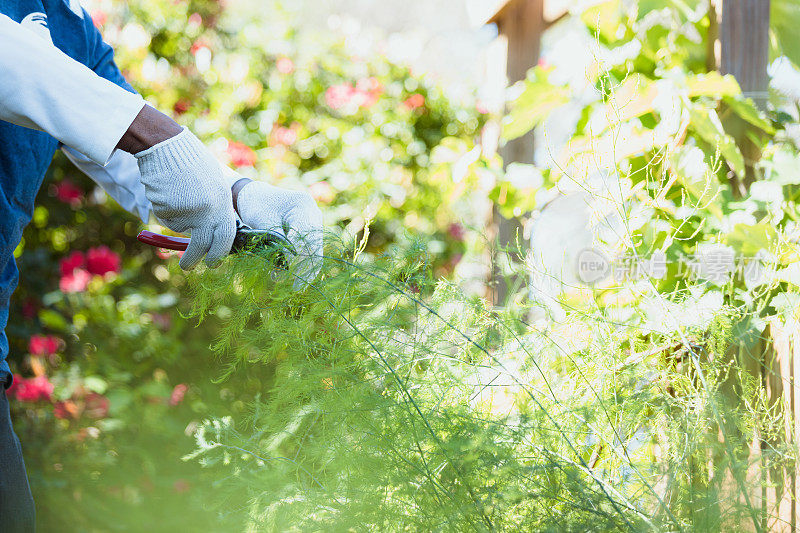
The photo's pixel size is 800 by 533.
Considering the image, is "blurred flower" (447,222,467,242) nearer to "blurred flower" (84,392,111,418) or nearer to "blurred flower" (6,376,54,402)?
"blurred flower" (84,392,111,418)

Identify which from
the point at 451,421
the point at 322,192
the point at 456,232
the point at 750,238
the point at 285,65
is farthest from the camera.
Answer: the point at 456,232

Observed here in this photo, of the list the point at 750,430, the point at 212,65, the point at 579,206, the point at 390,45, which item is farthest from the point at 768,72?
the point at 212,65

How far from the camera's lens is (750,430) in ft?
3.43

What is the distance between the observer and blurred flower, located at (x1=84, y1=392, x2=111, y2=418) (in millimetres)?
2762

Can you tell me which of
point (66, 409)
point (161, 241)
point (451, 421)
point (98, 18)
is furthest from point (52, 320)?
point (451, 421)

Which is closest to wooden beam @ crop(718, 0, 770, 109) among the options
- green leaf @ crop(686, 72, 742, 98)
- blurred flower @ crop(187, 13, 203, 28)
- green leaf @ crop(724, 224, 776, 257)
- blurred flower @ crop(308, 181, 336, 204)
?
green leaf @ crop(686, 72, 742, 98)

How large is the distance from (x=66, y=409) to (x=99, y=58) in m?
1.85

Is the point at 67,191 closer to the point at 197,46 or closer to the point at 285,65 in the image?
the point at 197,46

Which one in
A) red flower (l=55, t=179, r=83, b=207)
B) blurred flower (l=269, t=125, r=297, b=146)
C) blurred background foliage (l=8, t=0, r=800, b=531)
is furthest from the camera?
blurred flower (l=269, t=125, r=297, b=146)

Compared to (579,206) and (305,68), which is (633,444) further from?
(305,68)

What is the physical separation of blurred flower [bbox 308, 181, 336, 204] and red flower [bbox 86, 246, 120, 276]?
929mm

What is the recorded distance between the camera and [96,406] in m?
2.77

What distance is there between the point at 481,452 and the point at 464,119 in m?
2.93

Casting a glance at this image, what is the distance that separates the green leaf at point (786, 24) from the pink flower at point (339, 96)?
221 centimetres
